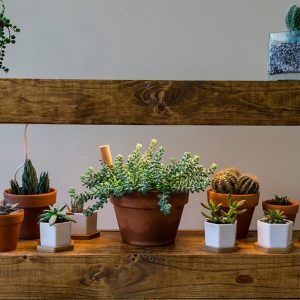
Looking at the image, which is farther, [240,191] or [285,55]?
[240,191]

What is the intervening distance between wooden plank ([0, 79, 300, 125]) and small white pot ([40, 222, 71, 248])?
0.27 m

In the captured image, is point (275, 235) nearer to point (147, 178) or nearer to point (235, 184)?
point (235, 184)

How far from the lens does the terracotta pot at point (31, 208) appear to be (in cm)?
123

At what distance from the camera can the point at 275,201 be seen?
132 centimetres

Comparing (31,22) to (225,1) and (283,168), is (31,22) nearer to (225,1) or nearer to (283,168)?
(225,1)

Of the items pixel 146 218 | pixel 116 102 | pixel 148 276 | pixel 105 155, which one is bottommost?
pixel 148 276

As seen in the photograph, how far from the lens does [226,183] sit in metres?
Result: 1.26

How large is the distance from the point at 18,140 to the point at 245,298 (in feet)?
2.69

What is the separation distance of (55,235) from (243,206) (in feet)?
1.51

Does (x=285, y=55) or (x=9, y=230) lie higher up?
(x=285, y=55)

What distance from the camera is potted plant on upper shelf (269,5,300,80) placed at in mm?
1116

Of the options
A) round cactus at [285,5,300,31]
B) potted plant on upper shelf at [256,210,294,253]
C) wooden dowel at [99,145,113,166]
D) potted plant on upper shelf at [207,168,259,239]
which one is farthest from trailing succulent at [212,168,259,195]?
round cactus at [285,5,300,31]

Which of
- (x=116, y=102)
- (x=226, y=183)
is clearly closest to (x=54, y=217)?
(x=116, y=102)

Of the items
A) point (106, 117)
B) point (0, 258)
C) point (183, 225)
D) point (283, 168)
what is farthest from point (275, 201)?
point (0, 258)
